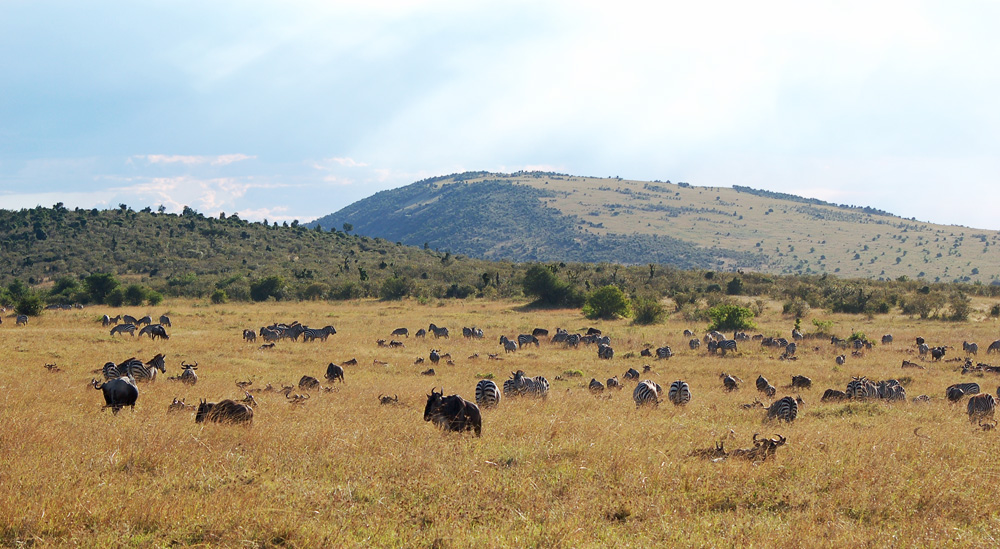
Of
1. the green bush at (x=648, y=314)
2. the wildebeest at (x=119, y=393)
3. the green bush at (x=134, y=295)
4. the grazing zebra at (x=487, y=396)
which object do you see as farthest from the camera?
the green bush at (x=134, y=295)

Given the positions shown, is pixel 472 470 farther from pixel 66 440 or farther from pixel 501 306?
pixel 501 306

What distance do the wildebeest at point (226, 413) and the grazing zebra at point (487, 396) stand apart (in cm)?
530

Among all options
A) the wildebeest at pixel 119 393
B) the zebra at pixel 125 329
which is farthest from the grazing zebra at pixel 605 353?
the zebra at pixel 125 329

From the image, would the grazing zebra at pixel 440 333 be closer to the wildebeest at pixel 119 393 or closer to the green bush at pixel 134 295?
the wildebeest at pixel 119 393

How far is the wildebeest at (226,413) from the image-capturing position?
34.2 ft

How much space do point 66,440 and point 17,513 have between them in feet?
9.84

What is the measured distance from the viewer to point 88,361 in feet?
69.0

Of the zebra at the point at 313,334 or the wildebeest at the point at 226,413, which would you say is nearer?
the wildebeest at the point at 226,413

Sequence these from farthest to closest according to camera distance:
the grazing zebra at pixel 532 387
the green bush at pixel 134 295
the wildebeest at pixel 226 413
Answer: the green bush at pixel 134 295
the grazing zebra at pixel 532 387
the wildebeest at pixel 226 413

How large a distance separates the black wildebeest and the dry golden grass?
35 cm

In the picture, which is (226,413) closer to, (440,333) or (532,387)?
(532,387)

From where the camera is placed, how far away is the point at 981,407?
13617 mm

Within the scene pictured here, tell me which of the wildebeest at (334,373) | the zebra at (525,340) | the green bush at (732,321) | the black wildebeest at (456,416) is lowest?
the wildebeest at (334,373)

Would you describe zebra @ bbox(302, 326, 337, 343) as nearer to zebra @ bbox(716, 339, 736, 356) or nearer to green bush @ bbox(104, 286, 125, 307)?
zebra @ bbox(716, 339, 736, 356)
